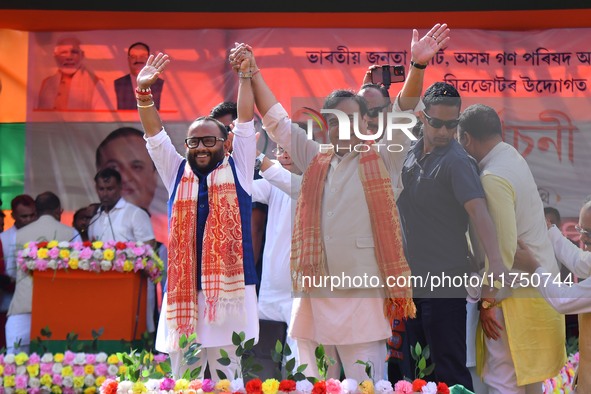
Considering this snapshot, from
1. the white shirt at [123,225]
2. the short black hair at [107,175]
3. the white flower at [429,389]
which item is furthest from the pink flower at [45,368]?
the white flower at [429,389]

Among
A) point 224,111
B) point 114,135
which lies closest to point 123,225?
point 114,135

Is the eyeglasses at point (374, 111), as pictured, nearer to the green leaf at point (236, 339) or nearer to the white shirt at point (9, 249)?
the green leaf at point (236, 339)

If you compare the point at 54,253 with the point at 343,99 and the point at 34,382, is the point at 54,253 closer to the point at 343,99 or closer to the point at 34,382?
the point at 34,382

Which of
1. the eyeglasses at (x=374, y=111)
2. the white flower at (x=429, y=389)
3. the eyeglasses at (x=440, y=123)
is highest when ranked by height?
the eyeglasses at (x=374, y=111)

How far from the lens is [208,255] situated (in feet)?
15.1

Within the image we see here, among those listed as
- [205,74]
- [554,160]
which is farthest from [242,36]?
[554,160]

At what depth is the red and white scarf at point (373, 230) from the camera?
14.7 ft

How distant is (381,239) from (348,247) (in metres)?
0.17

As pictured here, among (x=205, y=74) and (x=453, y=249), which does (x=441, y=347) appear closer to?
(x=453, y=249)

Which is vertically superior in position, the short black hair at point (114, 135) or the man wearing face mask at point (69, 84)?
the man wearing face mask at point (69, 84)

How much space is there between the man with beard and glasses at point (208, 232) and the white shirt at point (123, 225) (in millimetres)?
1928

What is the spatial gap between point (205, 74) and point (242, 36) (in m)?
0.41

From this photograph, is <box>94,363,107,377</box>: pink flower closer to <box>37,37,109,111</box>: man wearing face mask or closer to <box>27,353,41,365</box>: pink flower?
<box>27,353,41,365</box>: pink flower

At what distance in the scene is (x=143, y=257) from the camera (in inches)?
235
